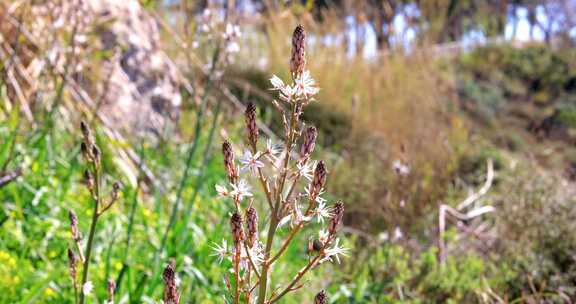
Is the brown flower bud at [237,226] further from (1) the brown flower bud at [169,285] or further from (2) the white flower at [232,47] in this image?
(2) the white flower at [232,47]

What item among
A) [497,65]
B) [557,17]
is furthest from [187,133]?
[557,17]

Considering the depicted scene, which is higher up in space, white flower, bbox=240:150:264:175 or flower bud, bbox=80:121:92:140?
flower bud, bbox=80:121:92:140

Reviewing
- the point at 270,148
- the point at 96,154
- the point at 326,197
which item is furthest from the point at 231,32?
the point at 326,197

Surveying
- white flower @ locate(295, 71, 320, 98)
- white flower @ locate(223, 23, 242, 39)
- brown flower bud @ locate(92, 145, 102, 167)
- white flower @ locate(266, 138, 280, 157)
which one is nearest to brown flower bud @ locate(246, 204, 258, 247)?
white flower @ locate(266, 138, 280, 157)

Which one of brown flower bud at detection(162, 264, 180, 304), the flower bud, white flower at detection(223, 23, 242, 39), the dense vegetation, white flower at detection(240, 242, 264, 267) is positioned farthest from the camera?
the dense vegetation

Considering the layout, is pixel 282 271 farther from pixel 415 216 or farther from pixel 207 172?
pixel 415 216

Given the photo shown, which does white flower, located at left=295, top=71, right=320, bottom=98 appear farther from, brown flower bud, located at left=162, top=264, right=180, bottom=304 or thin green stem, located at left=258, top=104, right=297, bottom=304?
brown flower bud, located at left=162, top=264, right=180, bottom=304
